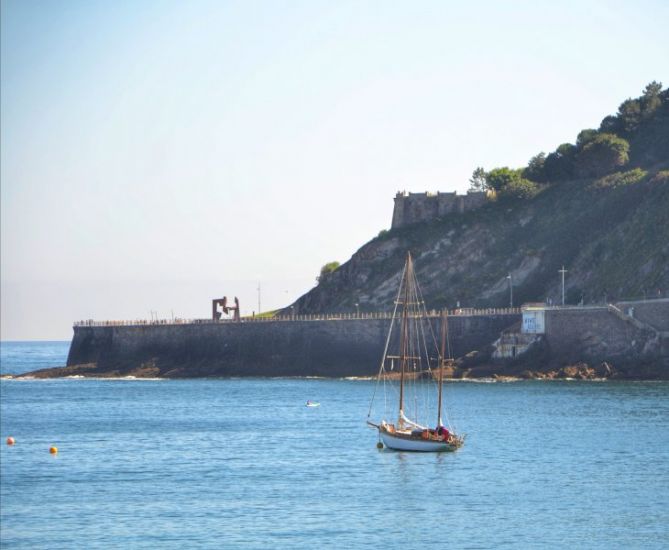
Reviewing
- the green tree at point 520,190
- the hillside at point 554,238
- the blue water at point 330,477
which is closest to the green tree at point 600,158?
the hillside at point 554,238

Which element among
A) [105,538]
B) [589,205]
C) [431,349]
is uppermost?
[589,205]

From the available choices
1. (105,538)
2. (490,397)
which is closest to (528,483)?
(105,538)

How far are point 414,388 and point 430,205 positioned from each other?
2522 inches

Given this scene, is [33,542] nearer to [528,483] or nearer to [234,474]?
[234,474]

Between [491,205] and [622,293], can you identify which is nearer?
[622,293]

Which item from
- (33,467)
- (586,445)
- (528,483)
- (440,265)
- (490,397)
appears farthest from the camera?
(440,265)

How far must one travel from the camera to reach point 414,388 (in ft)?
389

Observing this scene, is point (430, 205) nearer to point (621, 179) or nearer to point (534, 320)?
point (621, 179)

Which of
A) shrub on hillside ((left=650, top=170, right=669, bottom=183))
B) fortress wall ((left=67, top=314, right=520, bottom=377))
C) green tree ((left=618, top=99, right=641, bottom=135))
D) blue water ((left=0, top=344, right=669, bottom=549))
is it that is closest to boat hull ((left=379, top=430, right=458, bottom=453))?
blue water ((left=0, top=344, right=669, bottom=549))

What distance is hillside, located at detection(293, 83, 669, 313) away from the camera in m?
150

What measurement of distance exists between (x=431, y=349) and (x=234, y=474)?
69.9 meters

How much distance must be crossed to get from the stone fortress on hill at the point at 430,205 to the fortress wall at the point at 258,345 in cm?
3234

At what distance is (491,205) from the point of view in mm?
176625

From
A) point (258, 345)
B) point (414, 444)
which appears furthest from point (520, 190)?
point (414, 444)
